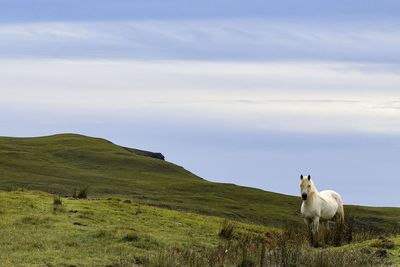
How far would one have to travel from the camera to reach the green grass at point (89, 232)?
63.2 ft

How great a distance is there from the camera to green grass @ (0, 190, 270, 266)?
1927 cm

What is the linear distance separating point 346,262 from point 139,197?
45760 mm

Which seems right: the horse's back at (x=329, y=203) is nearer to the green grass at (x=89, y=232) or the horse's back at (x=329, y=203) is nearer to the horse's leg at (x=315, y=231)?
the horse's leg at (x=315, y=231)

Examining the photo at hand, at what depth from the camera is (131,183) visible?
7675cm

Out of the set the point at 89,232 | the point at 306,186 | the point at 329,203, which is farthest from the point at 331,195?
the point at 89,232

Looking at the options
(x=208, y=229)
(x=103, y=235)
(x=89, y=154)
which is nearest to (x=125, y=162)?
(x=89, y=154)

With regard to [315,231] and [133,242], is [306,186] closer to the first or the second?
[315,231]

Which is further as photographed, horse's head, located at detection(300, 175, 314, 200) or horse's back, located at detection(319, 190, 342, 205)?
horse's back, located at detection(319, 190, 342, 205)

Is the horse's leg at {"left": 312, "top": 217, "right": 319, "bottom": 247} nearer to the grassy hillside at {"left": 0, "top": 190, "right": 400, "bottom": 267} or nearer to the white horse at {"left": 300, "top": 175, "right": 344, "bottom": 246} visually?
the white horse at {"left": 300, "top": 175, "right": 344, "bottom": 246}

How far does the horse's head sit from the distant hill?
28.7 m

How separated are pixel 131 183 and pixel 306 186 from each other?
51.7 meters

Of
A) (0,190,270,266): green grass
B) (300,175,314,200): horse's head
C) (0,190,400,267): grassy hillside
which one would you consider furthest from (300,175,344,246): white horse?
(0,190,270,266): green grass

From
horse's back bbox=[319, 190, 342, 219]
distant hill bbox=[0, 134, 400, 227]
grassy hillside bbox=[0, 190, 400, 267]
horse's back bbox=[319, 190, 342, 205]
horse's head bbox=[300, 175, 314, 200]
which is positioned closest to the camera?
grassy hillside bbox=[0, 190, 400, 267]

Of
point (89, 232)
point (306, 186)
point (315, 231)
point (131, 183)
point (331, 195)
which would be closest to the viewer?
point (89, 232)
